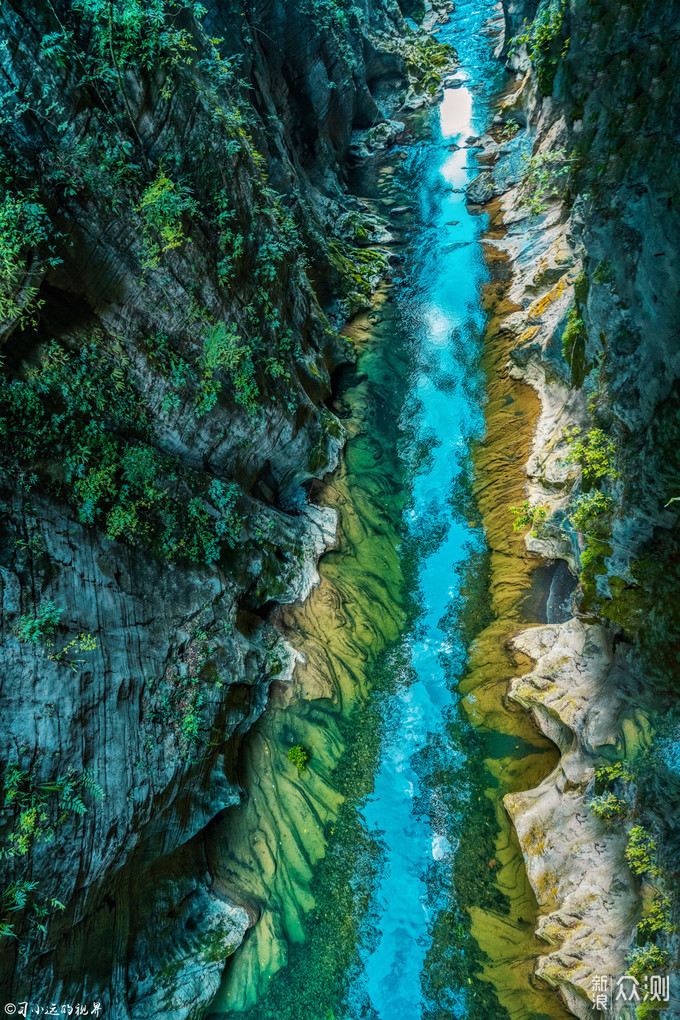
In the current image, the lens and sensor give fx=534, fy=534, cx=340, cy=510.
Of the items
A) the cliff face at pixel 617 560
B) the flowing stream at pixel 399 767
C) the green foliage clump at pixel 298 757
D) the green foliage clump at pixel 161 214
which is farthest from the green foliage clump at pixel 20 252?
the green foliage clump at pixel 298 757

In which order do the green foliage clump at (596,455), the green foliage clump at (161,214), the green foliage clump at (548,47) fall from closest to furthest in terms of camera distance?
1. the green foliage clump at (596,455)
2. the green foliage clump at (161,214)
3. the green foliage clump at (548,47)

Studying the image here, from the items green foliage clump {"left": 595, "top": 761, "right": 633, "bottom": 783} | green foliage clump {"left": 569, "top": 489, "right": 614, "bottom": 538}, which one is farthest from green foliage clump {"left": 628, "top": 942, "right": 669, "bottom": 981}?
green foliage clump {"left": 569, "top": 489, "right": 614, "bottom": 538}

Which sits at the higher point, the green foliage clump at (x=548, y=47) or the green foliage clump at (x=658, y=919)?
the green foliage clump at (x=548, y=47)

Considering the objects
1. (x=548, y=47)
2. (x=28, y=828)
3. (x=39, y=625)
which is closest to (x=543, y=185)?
(x=548, y=47)

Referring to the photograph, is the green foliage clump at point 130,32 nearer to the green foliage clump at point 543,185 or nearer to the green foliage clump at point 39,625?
the green foliage clump at point 39,625

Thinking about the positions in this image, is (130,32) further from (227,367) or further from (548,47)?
(548,47)

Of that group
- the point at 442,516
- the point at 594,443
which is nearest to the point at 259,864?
the point at 442,516

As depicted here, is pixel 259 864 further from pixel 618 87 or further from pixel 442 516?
pixel 618 87
